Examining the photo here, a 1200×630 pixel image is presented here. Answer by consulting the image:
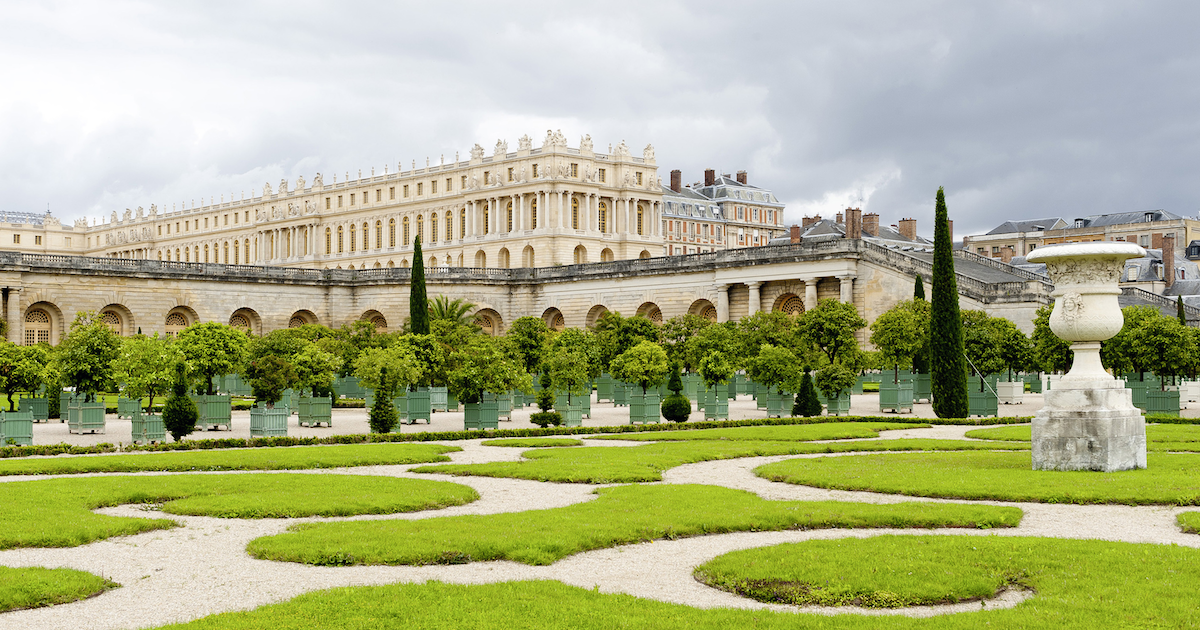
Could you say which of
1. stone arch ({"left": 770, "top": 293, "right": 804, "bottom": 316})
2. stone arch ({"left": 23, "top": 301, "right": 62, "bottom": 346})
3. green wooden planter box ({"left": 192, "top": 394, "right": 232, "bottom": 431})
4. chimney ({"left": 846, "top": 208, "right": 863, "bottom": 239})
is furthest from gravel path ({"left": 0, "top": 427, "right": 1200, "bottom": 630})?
chimney ({"left": 846, "top": 208, "right": 863, "bottom": 239})

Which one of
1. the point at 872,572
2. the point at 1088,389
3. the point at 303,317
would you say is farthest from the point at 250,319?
the point at 872,572

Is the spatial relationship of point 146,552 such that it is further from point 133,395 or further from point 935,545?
point 133,395

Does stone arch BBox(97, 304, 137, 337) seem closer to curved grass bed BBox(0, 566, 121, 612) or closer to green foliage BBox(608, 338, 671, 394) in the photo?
green foliage BBox(608, 338, 671, 394)

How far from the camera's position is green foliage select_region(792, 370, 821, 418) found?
1342 inches

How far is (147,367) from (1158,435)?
23.0 metres

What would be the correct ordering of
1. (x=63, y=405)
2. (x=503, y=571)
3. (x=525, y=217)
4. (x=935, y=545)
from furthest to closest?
(x=525, y=217)
(x=63, y=405)
(x=935, y=545)
(x=503, y=571)

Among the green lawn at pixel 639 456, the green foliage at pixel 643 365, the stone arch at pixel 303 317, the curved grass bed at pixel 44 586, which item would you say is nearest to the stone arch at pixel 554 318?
the stone arch at pixel 303 317

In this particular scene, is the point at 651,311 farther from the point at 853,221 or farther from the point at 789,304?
the point at 853,221

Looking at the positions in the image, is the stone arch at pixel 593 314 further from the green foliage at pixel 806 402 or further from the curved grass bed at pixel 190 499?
the curved grass bed at pixel 190 499

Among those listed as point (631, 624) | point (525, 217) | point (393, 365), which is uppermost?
point (525, 217)

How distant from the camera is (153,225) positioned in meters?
134

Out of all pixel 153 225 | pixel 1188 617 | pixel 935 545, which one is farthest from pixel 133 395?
pixel 153 225

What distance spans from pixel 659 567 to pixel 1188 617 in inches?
182

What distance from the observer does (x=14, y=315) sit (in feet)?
201
